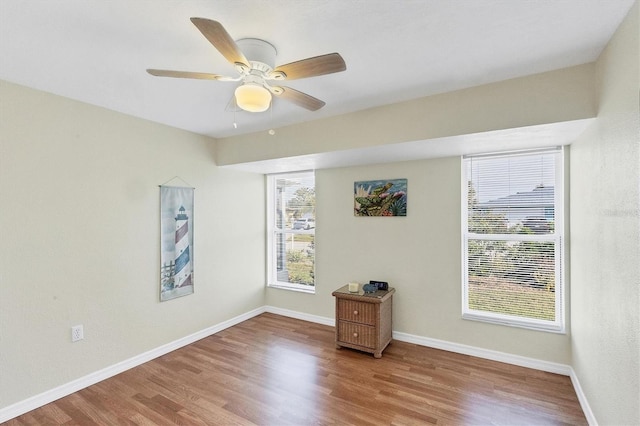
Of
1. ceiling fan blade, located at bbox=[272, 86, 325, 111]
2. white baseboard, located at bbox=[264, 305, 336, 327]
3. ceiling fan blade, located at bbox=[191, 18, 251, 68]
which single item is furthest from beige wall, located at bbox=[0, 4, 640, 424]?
ceiling fan blade, located at bbox=[191, 18, 251, 68]

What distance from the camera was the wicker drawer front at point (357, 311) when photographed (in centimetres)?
309

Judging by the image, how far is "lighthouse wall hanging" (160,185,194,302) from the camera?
321 centimetres

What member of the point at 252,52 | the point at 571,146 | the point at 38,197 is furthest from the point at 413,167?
the point at 38,197

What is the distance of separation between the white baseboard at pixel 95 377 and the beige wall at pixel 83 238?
1.9 inches

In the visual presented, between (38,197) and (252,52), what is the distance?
2081 millimetres

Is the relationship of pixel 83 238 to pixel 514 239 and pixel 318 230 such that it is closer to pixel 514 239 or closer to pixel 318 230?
pixel 318 230

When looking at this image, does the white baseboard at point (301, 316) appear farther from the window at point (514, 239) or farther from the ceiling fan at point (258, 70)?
the ceiling fan at point (258, 70)

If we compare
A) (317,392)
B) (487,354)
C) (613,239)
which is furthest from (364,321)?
(613,239)

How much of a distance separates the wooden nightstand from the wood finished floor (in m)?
0.11

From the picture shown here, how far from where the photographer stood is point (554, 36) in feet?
5.56

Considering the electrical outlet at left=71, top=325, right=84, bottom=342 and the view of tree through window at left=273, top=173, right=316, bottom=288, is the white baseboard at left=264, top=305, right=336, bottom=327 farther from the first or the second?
the electrical outlet at left=71, top=325, right=84, bottom=342

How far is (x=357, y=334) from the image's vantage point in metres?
3.13

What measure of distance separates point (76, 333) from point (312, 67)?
2.86 m

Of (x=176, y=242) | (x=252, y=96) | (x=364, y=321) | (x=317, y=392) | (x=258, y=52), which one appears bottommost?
(x=317, y=392)
